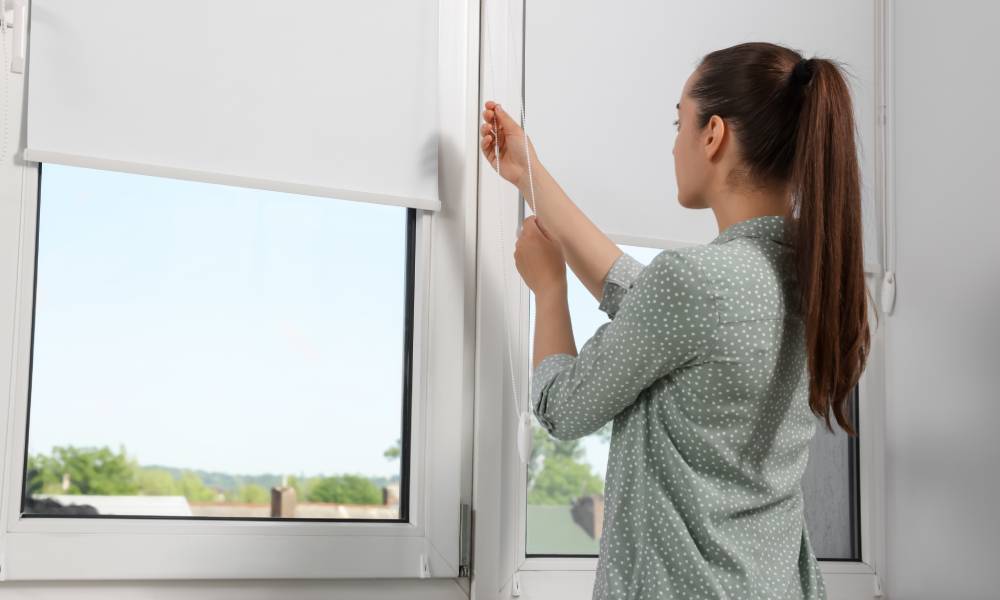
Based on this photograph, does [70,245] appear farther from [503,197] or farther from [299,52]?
[503,197]

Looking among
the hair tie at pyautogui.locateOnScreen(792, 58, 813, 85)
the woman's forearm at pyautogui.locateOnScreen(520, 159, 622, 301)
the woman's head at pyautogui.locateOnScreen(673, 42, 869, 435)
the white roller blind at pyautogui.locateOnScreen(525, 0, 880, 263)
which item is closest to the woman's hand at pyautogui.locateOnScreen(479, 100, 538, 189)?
the woman's forearm at pyautogui.locateOnScreen(520, 159, 622, 301)

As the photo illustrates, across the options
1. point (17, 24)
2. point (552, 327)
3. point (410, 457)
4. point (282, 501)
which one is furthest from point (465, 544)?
point (17, 24)

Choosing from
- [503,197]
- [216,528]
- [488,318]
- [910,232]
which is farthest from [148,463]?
[910,232]

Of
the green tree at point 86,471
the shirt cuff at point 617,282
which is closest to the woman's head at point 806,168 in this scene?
the shirt cuff at point 617,282

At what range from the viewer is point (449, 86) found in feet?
4.65

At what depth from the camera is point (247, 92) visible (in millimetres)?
1262

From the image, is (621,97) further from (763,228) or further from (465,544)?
(465,544)

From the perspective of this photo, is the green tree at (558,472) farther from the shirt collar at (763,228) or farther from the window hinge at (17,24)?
the window hinge at (17,24)

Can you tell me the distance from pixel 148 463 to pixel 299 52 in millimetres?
558

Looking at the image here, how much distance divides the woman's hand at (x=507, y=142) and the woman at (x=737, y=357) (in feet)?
0.88

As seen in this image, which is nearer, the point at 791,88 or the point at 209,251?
the point at 791,88

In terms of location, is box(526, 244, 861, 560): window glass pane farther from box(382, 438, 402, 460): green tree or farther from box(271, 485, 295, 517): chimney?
box(271, 485, 295, 517): chimney

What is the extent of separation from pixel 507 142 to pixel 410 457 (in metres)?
0.45

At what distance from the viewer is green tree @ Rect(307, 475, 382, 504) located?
1327mm
